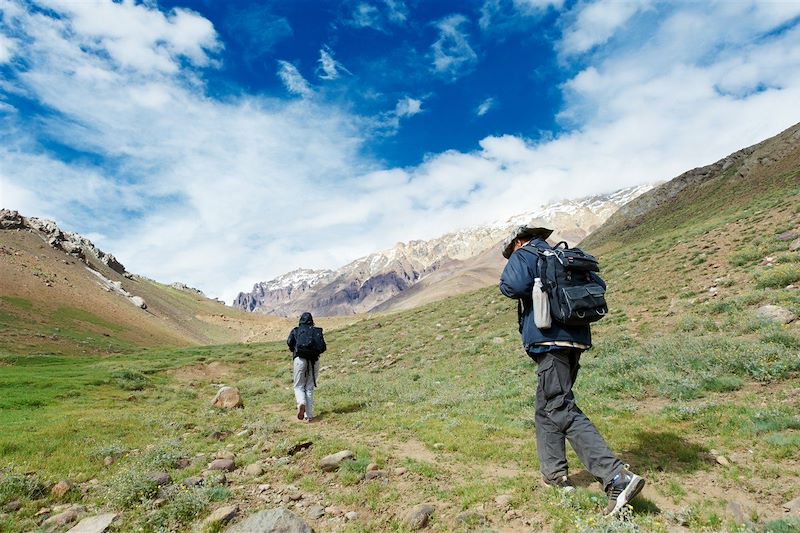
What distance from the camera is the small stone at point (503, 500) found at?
574cm

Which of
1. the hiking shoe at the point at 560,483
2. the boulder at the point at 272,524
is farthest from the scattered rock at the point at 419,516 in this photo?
the hiking shoe at the point at 560,483

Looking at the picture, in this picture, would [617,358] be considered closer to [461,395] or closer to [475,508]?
[461,395]

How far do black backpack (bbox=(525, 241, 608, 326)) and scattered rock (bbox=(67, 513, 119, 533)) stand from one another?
693 centimetres

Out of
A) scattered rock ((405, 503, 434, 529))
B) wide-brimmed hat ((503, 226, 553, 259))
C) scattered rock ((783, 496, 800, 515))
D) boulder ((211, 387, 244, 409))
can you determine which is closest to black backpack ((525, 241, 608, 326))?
→ wide-brimmed hat ((503, 226, 553, 259))

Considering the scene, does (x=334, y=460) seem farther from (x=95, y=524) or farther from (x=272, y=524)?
(x=95, y=524)

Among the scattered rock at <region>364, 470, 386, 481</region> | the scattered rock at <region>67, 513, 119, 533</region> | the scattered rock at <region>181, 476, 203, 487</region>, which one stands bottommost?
the scattered rock at <region>364, 470, 386, 481</region>

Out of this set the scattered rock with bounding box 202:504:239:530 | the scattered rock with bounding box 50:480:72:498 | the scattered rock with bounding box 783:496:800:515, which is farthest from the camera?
the scattered rock with bounding box 50:480:72:498

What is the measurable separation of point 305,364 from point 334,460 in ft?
19.4

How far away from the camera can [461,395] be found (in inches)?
520

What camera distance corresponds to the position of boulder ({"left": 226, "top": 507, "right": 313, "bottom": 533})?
17.5 feet

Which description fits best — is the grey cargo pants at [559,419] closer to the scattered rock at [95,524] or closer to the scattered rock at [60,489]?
the scattered rock at [95,524]

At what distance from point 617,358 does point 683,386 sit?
3.11 meters

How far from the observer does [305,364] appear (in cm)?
1349

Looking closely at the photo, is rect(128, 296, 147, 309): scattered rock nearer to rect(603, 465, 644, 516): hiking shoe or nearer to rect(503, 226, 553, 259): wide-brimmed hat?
rect(503, 226, 553, 259): wide-brimmed hat
